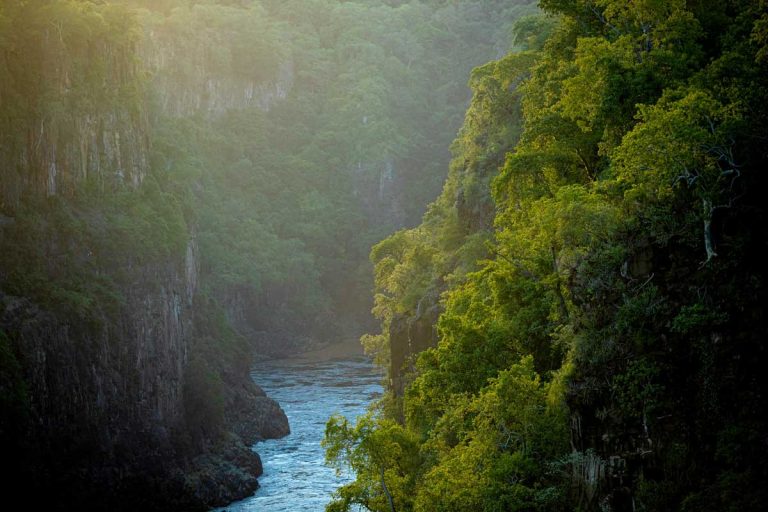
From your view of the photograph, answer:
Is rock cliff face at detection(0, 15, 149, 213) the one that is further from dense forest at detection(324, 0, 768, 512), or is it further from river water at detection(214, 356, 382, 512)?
dense forest at detection(324, 0, 768, 512)

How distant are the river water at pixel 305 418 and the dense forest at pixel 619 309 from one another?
2715 cm

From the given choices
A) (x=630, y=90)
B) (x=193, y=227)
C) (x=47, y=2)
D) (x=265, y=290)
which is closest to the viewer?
(x=630, y=90)

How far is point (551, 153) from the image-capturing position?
118 ft

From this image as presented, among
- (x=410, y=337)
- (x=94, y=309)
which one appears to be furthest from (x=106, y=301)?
(x=410, y=337)

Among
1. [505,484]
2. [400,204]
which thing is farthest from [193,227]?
[400,204]

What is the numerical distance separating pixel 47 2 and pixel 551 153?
48.0 meters

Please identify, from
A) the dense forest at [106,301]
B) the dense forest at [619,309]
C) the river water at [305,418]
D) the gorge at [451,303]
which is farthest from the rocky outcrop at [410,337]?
the dense forest at [106,301]

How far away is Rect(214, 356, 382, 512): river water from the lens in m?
64.1

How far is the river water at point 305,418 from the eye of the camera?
210 feet

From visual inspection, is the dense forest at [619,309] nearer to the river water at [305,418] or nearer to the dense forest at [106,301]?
the river water at [305,418]

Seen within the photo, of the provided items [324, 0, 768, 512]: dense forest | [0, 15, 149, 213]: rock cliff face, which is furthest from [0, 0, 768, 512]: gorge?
[0, 15, 149, 213]: rock cliff face

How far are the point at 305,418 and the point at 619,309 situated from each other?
214 feet

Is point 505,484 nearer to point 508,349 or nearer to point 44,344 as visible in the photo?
point 508,349

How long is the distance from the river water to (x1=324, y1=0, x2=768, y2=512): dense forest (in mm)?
27147
